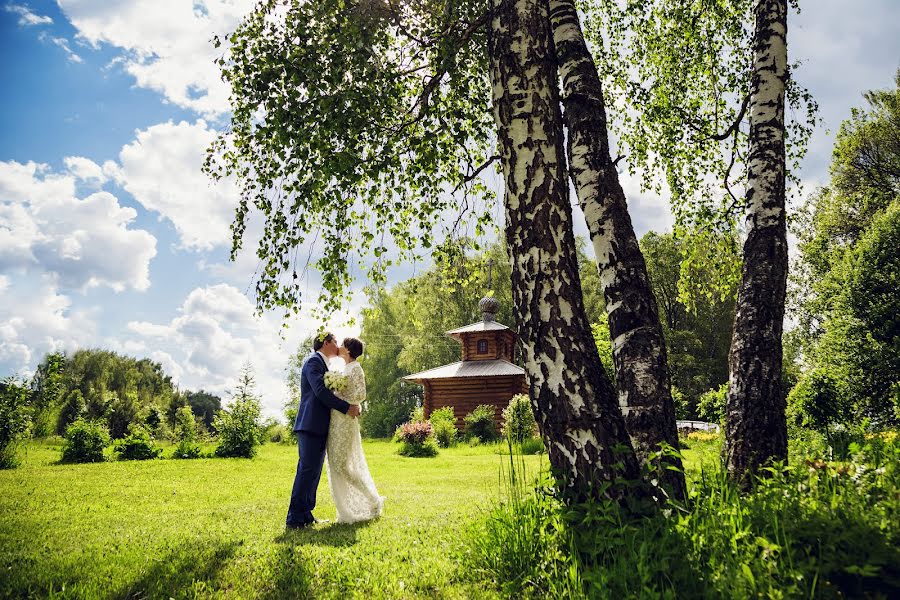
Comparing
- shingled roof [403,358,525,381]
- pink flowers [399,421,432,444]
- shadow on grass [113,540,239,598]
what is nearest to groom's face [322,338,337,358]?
shadow on grass [113,540,239,598]

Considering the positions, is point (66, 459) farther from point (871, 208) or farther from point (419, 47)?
point (871, 208)

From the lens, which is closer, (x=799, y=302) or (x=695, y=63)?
(x=695, y=63)

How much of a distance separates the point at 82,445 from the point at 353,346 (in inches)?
461

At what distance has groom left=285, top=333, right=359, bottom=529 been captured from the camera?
630 cm

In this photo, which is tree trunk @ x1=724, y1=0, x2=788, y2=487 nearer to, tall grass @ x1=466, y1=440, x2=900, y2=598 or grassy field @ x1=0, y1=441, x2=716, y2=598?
tall grass @ x1=466, y1=440, x2=900, y2=598

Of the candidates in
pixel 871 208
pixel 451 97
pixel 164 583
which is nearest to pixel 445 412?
pixel 451 97

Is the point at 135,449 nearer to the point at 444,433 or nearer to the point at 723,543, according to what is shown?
the point at 444,433

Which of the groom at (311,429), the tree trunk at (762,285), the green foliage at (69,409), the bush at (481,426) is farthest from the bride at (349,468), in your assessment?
the green foliage at (69,409)

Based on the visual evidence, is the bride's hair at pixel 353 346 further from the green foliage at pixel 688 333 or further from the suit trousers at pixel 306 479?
the green foliage at pixel 688 333

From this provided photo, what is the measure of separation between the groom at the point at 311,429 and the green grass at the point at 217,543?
0.33 m

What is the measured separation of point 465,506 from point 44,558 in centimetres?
456

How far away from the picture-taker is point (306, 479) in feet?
20.8

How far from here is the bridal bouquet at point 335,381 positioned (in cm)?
662

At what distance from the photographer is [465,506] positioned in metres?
6.96
